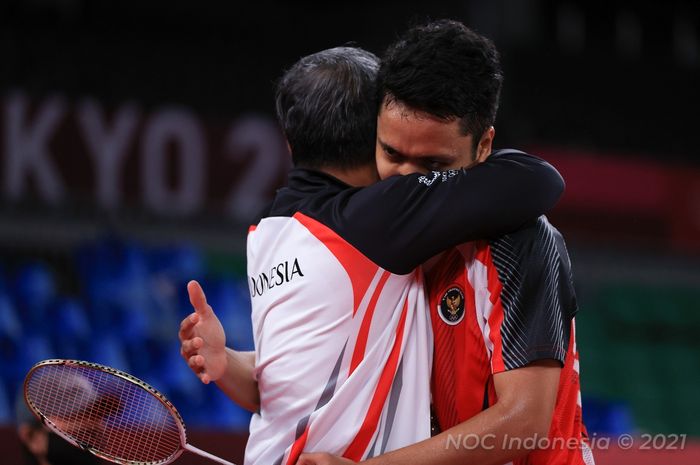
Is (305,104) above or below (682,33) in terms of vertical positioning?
above

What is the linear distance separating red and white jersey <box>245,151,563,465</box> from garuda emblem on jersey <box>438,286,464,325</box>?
4cm

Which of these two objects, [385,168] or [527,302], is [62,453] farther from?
[527,302]

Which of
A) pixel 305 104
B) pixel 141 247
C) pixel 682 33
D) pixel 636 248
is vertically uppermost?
pixel 305 104

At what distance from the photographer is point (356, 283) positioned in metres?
2.06

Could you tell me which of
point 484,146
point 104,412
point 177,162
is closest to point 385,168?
point 484,146

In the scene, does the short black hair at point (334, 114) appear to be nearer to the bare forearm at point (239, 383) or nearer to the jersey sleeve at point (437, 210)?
the jersey sleeve at point (437, 210)

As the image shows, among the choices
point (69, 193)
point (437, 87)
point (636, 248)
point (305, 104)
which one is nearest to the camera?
point (437, 87)

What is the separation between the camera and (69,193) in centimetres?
779

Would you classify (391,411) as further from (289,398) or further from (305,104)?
(305,104)

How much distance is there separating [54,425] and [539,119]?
864 centimetres

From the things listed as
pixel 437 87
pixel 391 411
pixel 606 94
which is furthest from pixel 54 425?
pixel 606 94

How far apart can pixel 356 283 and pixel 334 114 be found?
1.31ft

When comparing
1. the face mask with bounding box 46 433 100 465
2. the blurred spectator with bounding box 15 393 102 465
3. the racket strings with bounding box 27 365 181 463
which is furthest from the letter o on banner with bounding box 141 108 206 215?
the racket strings with bounding box 27 365 181 463

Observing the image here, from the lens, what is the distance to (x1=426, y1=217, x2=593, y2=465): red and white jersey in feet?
6.52
